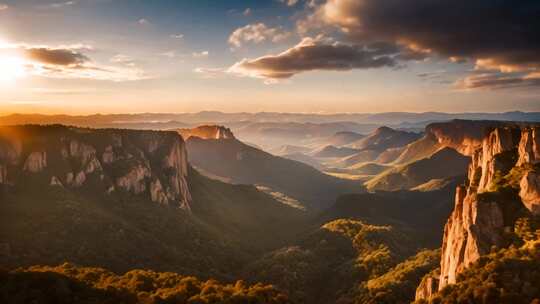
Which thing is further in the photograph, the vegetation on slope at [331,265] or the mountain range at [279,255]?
the vegetation on slope at [331,265]

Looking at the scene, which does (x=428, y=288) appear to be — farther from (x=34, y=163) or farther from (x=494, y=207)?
(x=34, y=163)

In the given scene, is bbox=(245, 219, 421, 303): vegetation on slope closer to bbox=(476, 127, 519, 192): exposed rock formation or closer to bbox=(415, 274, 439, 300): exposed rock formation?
bbox=(415, 274, 439, 300): exposed rock formation

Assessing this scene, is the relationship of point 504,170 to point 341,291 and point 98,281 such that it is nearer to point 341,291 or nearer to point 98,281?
point 341,291

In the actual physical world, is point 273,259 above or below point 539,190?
below

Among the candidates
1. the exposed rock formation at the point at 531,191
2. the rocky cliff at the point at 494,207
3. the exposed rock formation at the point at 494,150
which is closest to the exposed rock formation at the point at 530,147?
the rocky cliff at the point at 494,207

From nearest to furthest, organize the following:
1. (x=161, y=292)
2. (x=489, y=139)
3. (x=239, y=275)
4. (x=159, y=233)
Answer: (x=161, y=292) < (x=489, y=139) < (x=239, y=275) < (x=159, y=233)

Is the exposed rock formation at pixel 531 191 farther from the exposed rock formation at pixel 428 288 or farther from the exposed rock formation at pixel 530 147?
the exposed rock formation at pixel 428 288

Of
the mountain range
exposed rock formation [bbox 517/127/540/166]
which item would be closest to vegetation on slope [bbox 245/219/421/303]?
the mountain range

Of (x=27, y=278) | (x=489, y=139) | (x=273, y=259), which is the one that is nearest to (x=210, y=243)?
(x=273, y=259)
